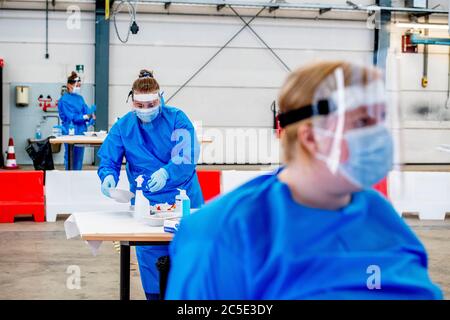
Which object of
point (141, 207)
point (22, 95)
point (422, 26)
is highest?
point (422, 26)

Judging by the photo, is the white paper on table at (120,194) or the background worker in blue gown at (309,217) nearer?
the background worker in blue gown at (309,217)

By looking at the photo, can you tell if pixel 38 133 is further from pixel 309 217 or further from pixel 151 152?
pixel 309 217

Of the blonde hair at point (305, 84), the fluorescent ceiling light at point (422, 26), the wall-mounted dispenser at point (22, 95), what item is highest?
the fluorescent ceiling light at point (422, 26)

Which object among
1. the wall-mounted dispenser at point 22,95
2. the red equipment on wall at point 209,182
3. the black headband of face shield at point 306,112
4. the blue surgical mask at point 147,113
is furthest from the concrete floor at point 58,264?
the wall-mounted dispenser at point 22,95

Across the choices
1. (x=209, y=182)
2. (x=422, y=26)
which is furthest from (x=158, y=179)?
(x=422, y=26)

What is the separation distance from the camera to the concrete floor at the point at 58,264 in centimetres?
519

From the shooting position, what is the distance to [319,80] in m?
1.19

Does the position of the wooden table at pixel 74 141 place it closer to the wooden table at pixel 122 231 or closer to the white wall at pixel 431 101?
the wooden table at pixel 122 231

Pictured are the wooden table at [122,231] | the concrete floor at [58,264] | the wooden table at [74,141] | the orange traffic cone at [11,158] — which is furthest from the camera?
the orange traffic cone at [11,158]

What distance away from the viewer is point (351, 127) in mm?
1171

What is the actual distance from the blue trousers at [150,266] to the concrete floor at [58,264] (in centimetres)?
89

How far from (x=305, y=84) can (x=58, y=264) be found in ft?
16.8

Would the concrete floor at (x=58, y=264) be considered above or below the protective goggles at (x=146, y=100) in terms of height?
below
